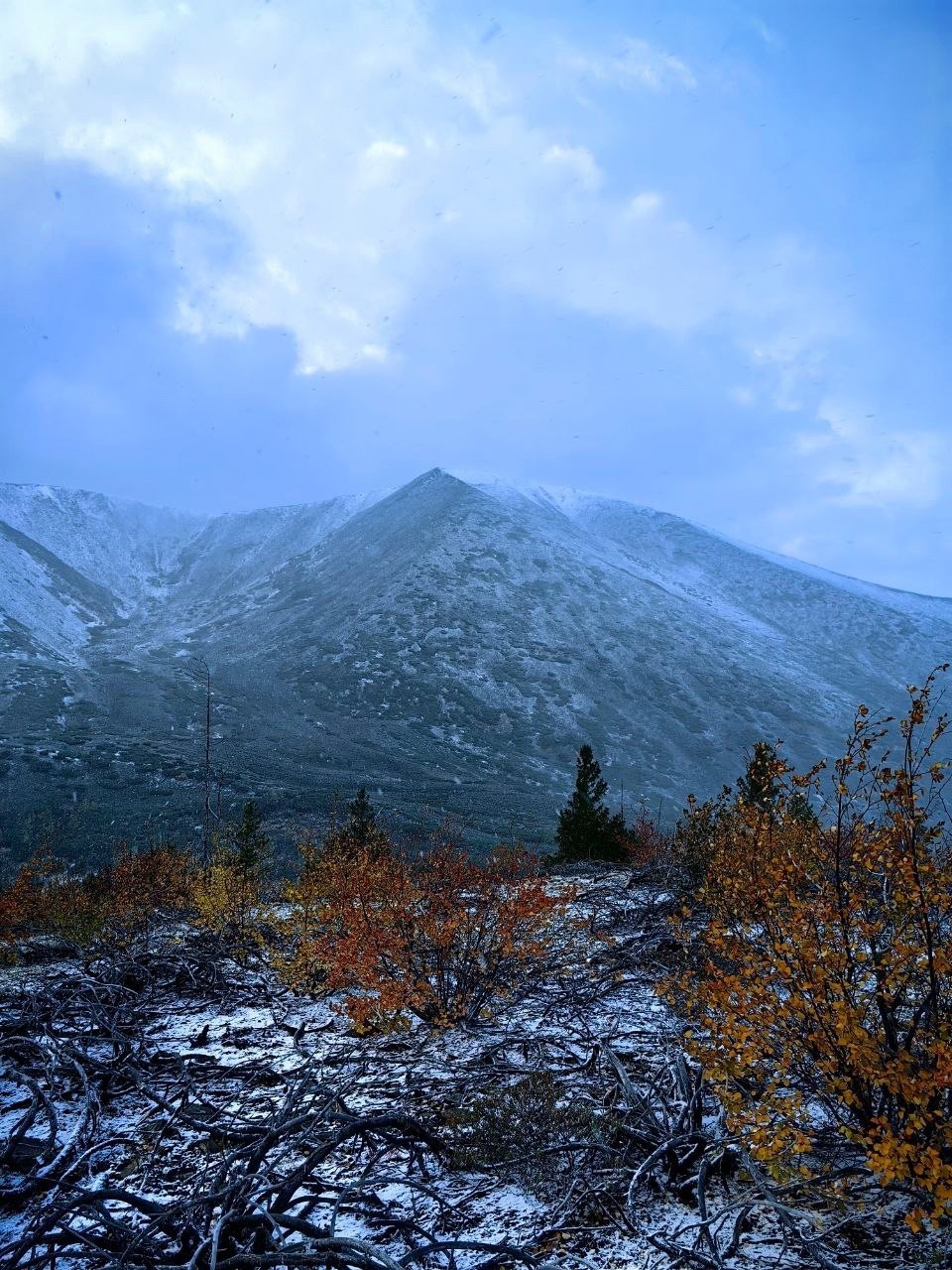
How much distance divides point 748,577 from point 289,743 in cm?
11887

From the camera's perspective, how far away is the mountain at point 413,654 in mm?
50094

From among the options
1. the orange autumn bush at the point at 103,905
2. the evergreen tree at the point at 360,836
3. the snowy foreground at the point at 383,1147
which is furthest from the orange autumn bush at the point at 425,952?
the evergreen tree at the point at 360,836

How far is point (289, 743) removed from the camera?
196 ft

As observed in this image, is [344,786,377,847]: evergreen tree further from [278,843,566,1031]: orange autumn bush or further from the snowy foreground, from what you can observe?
the snowy foreground

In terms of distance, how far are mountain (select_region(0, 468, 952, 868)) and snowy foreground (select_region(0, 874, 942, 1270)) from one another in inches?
1246

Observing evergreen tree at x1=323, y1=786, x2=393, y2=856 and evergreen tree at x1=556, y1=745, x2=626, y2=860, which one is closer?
Result: evergreen tree at x1=323, y1=786, x2=393, y2=856

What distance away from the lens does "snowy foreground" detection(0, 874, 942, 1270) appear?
135 inches

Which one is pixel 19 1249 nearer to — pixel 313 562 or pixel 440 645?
pixel 440 645

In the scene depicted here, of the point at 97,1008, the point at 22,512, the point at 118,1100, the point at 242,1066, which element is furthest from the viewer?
the point at 22,512

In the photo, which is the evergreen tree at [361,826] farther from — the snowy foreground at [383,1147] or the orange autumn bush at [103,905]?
the snowy foreground at [383,1147]

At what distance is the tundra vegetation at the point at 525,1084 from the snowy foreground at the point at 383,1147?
3 cm

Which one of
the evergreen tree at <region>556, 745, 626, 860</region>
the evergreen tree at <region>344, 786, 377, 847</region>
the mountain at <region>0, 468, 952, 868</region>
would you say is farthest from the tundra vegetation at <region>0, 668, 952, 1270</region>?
the mountain at <region>0, 468, 952, 868</region>

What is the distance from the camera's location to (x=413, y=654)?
8956cm

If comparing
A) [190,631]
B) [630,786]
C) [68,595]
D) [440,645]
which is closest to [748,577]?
[440,645]
